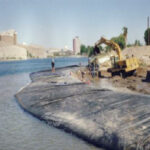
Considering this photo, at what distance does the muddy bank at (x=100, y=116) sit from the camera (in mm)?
7090

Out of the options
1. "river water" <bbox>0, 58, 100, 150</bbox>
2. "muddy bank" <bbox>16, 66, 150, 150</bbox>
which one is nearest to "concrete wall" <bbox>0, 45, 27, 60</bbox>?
"muddy bank" <bbox>16, 66, 150, 150</bbox>

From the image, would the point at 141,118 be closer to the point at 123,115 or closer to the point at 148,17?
the point at 123,115

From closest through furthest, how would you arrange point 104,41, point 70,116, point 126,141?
point 126,141 → point 70,116 → point 104,41

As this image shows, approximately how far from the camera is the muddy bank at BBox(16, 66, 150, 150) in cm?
709

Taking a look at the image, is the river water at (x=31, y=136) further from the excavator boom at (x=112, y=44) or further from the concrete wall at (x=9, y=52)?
the concrete wall at (x=9, y=52)

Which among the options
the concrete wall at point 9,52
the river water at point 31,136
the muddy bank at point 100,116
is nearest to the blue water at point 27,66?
the muddy bank at point 100,116

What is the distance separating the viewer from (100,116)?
9.05 meters

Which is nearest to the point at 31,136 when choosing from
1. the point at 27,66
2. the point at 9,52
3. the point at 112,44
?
the point at 112,44

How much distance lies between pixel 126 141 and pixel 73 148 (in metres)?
1.87

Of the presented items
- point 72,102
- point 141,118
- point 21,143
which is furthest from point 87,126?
point 72,102

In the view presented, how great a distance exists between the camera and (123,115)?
8758 millimetres

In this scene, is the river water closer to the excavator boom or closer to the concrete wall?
the excavator boom

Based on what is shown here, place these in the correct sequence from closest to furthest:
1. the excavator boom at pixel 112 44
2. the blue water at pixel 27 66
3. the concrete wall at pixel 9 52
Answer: the excavator boom at pixel 112 44 < the blue water at pixel 27 66 < the concrete wall at pixel 9 52

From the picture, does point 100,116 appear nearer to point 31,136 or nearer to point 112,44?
point 31,136
